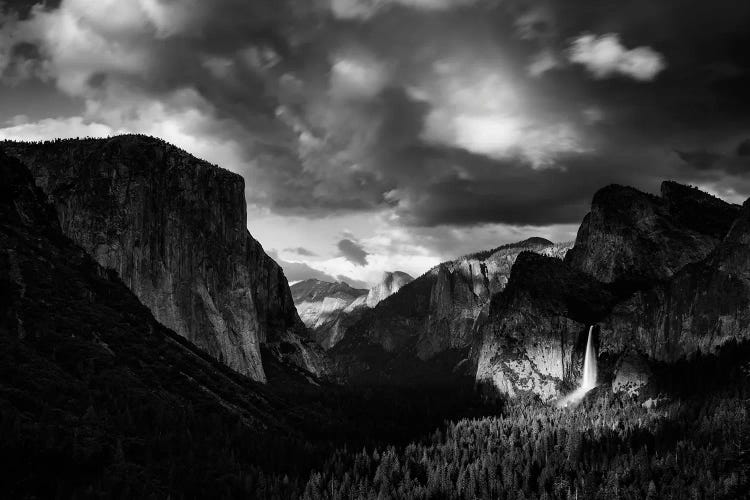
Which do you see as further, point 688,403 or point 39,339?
point 688,403

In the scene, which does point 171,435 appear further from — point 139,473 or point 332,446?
point 332,446

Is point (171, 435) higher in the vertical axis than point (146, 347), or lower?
lower

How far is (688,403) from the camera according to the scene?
190875 millimetres

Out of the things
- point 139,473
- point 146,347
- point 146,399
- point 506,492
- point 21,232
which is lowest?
point 506,492

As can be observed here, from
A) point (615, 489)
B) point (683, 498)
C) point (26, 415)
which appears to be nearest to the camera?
point (26, 415)

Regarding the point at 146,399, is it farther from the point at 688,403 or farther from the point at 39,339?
the point at 688,403

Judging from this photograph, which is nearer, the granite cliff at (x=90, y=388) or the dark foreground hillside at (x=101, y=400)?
the granite cliff at (x=90, y=388)

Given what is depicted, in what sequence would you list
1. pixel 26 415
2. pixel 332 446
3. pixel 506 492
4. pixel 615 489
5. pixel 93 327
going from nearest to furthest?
pixel 26 415
pixel 615 489
pixel 506 492
pixel 93 327
pixel 332 446

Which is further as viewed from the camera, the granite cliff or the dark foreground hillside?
the dark foreground hillside

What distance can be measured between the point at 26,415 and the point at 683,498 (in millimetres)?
127936

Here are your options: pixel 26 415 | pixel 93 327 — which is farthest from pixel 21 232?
pixel 26 415

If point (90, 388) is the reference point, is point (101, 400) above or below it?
below

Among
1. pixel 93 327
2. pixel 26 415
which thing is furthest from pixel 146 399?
pixel 26 415

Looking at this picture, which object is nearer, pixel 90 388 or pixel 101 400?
pixel 101 400
